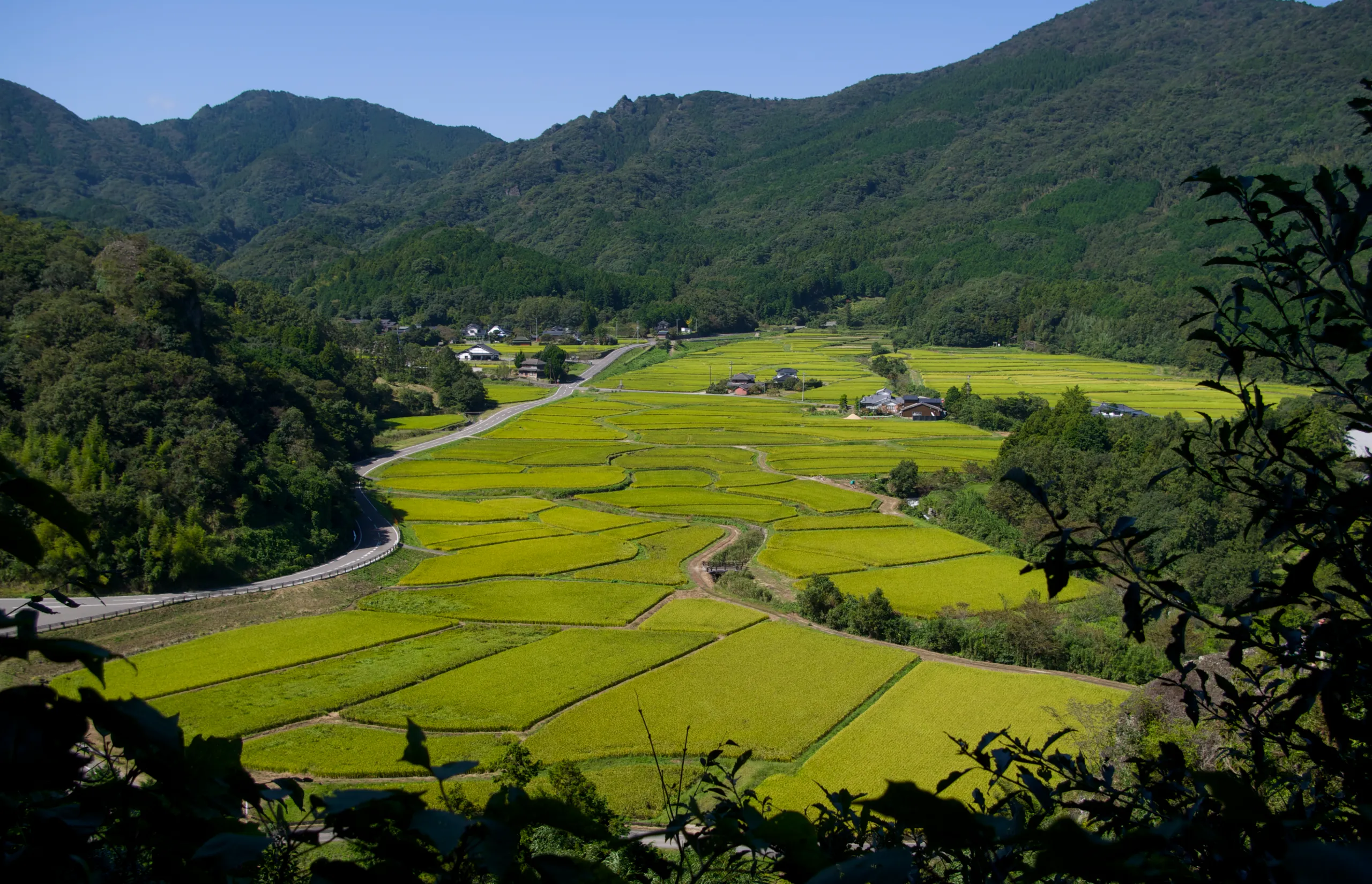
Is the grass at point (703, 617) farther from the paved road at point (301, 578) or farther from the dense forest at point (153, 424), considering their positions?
the dense forest at point (153, 424)

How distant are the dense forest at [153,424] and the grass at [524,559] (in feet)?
14.9

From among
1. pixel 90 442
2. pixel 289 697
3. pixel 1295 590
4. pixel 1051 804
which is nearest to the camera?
pixel 1295 590

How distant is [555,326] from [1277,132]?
11000cm

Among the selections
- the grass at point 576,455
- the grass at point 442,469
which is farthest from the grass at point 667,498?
the grass at point 442,469

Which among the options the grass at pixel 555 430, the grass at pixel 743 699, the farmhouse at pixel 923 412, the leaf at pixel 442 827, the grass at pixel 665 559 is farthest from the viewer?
Answer: the farmhouse at pixel 923 412

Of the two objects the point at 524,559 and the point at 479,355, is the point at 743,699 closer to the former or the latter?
the point at 524,559

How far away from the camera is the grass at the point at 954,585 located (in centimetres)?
2514

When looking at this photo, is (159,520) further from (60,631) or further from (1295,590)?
(1295,590)

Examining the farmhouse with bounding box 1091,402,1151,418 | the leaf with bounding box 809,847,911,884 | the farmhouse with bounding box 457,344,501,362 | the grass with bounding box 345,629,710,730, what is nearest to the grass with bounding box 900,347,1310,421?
the farmhouse with bounding box 1091,402,1151,418

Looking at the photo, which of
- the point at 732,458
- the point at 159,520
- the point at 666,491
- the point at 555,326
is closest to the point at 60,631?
the point at 159,520

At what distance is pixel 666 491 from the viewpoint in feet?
131

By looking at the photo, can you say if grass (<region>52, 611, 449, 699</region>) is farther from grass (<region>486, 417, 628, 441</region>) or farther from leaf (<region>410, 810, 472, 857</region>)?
grass (<region>486, 417, 628, 441</region>)

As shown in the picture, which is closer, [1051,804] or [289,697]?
[1051,804]

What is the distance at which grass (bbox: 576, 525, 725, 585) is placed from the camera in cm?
2836
